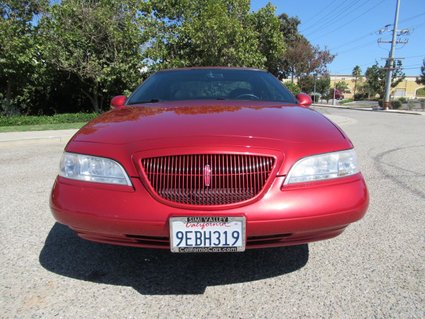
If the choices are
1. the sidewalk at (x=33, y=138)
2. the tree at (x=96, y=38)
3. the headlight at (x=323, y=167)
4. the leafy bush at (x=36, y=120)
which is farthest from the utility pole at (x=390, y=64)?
the headlight at (x=323, y=167)

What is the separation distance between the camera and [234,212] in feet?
6.53

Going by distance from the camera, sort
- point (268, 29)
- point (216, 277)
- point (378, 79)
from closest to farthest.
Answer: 1. point (216, 277)
2. point (268, 29)
3. point (378, 79)

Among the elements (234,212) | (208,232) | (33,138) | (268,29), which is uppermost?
(268,29)

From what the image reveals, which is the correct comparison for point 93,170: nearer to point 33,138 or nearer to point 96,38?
point 33,138

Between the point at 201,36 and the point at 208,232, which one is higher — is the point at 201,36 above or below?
above

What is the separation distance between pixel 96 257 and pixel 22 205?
1.79 m

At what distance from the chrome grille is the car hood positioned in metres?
0.17

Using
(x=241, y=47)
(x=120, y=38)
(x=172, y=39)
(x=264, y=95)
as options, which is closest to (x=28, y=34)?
(x=120, y=38)

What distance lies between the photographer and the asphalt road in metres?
2.10

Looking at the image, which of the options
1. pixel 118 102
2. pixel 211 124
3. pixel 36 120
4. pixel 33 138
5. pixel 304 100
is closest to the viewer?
pixel 211 124

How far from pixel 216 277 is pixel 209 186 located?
30.0 inches

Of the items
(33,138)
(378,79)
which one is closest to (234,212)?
(33,138)

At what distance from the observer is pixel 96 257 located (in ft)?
9.05

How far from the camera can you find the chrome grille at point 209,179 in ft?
6.71
